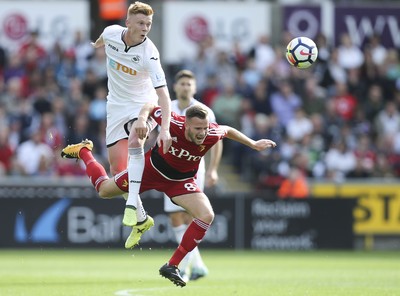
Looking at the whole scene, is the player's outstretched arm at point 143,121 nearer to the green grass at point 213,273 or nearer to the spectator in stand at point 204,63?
the green grass at point 213,273

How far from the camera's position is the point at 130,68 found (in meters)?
12.7

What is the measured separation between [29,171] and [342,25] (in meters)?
9.28

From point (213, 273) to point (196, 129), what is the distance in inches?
184

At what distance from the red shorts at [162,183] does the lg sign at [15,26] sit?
39.6 ft

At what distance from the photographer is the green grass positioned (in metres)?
12.6

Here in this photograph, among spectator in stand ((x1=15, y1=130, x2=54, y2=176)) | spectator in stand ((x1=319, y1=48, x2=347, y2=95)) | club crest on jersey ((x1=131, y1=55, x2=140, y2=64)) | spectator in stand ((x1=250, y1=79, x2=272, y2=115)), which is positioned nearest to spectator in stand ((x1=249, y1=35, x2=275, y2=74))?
spectator in stand ((x1=250, y1=79, x2=272, y2=115))

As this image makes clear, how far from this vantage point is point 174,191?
1230 centimetres

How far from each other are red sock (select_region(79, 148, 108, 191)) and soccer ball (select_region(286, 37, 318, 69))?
9.02 feet

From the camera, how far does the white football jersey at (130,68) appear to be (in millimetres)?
12539

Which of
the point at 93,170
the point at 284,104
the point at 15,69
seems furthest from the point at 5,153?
the point at 93,170

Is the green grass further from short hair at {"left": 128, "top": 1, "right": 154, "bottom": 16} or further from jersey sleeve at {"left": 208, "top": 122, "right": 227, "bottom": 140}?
short hair at {"left": 128, "top": 1, "right": 154, "bottom": 16}

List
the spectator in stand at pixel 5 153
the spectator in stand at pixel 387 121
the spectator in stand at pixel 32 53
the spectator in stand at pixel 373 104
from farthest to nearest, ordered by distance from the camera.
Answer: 1. the spectator in stand at pixel 373 104
2. the spectator in stand at pixel 387 121
3. the spectator in stand at pixel 32 53
4. the spectator in stand at pixel 5 153

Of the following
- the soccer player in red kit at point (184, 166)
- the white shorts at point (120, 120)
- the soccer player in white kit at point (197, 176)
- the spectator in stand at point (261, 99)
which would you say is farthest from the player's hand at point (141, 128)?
the spectator in stand at point (261, 99)

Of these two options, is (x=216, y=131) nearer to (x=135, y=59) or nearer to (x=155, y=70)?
(x=155, y=70)
